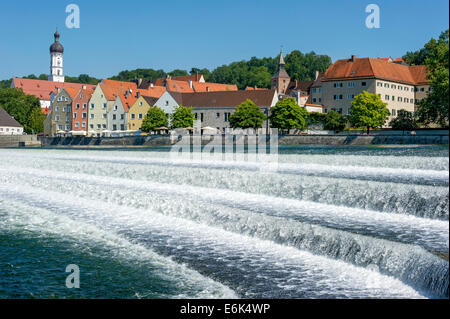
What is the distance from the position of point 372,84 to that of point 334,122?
68.7 feet

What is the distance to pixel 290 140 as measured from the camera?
63500 millimetres

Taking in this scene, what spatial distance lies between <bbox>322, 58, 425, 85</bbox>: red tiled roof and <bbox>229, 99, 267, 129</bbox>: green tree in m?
23.3

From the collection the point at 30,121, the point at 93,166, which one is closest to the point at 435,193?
the point at 93,166

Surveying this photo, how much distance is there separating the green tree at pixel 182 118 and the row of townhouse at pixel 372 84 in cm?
2987

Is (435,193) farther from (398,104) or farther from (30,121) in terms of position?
(30,121)

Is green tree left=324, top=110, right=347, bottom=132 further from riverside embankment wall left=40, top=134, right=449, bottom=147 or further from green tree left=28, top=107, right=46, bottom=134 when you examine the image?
green tree left=28, top=107, right=46, bottom=134

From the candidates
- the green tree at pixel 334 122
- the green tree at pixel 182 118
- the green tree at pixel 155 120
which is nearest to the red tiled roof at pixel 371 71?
the green tree at pixel 334 122

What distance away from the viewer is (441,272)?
7.58m

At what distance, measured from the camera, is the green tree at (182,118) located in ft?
281

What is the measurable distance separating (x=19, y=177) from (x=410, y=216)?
1678cm

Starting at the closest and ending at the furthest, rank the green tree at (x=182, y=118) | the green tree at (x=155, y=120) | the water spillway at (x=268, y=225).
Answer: the water spillway at (x=268, y=225), the green tree at (x=155, y=120), the green tree at (x=182, y=118)

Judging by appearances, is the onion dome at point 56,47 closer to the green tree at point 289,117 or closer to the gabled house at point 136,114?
the gabled house at point 136,114

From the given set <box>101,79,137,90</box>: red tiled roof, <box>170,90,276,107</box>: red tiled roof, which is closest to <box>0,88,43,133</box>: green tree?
<box>101,79,137,90</box>: red tiled roof

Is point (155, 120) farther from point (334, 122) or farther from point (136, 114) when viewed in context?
point (334, 122)
